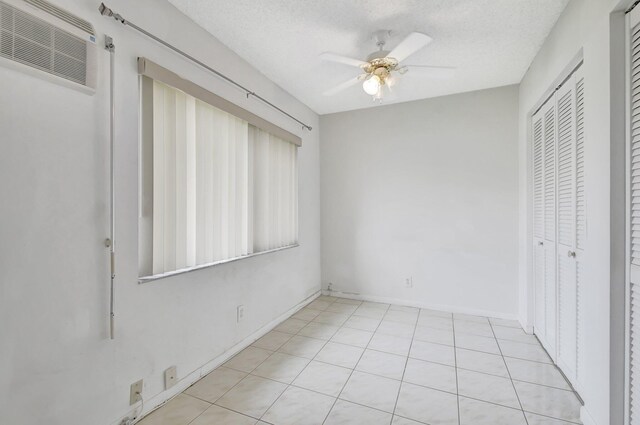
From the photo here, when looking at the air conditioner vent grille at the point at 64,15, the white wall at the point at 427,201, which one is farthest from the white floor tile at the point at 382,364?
the air conditioner vent grille at the point at 64,15

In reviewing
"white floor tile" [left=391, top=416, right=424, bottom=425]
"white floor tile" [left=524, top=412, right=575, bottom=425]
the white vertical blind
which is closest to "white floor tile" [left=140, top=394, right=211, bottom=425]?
"white floor tile" [left=391, top=416, right=424, bottom=425]

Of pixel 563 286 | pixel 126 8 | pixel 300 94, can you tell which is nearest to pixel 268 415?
pixel 563 286

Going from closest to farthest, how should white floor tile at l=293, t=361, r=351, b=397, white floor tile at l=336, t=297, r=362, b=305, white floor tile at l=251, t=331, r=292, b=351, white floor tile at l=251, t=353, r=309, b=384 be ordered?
white floor tile at l=293, t=361, r=351, b=397 < white floor tile at l=251, t=353, r=309, b=384 < white floor tile at l=251, t=331, r=292, b=351 < white floor tile at l=336, t=297, r=362, b=305

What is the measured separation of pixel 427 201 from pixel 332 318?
5.99 ft

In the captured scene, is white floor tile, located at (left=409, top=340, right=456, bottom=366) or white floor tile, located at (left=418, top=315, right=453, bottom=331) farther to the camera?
white floor tile, located at (left=418, top=315, right=453, bottom=331)

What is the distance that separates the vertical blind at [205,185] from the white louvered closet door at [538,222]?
2.50m

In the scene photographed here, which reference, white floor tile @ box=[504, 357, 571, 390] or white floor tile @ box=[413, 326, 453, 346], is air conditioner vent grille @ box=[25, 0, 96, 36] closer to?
white floor tile @ box=[413, 326, 453, 346]

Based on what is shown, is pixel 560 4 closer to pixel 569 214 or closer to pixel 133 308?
pixel 569 214

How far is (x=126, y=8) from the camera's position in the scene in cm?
159

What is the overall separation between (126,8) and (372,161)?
289cm

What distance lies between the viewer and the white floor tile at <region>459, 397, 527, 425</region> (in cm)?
165

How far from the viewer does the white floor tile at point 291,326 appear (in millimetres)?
2934

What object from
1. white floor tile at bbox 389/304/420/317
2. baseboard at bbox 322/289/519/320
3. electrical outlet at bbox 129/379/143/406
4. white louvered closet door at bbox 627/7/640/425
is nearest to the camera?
white louvered closet door at bbox 627/7/640/425

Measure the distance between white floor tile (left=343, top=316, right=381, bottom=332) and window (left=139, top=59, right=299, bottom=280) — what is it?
1.18 meters
